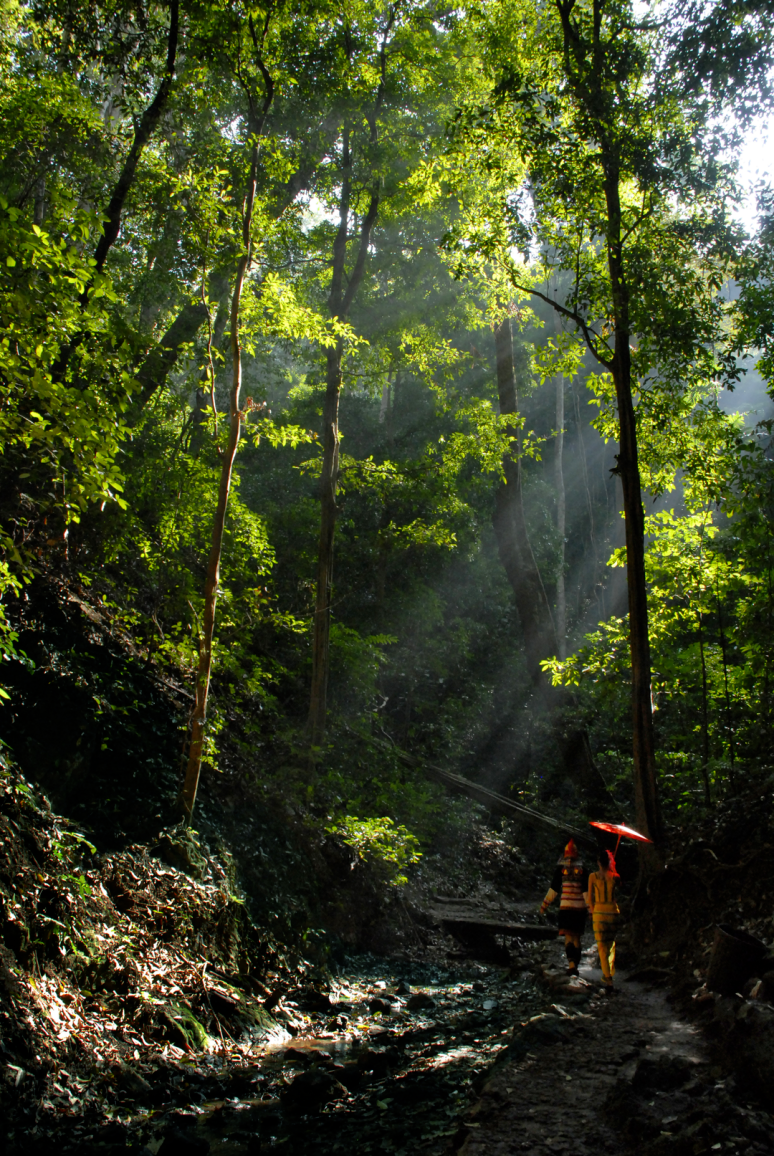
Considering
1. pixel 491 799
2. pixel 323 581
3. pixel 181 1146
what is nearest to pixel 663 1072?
pixel 181 1146

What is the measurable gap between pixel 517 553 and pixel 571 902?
9.50 meters

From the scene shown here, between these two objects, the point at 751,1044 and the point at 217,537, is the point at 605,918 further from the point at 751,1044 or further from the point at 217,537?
the point at 217,537

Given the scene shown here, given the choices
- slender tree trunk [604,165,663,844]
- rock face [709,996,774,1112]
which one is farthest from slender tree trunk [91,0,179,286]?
rock face [709,996,774,1112]

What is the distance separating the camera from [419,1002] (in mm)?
8148

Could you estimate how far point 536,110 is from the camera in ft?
35.9

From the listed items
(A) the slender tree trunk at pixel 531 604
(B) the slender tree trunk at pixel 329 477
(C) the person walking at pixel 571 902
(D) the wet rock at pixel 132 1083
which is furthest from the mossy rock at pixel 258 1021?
(A) the slender tree trunk at pixel 531 604

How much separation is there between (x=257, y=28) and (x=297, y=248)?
6.46m

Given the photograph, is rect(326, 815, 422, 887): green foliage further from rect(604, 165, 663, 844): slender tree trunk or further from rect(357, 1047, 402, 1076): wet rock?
rect(357, 1047, 402, 1076): wet rock

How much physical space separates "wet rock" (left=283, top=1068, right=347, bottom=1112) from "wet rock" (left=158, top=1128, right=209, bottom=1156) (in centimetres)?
99

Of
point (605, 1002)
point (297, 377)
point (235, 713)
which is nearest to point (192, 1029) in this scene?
point (605, 1002)

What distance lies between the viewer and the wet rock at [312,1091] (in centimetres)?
503

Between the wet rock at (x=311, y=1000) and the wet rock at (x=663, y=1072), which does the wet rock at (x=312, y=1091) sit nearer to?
the wet rock at (x=663, y=1072)

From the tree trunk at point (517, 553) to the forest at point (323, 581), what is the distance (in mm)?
96

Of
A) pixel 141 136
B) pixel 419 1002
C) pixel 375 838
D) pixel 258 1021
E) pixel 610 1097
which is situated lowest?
pixel 419 1002
